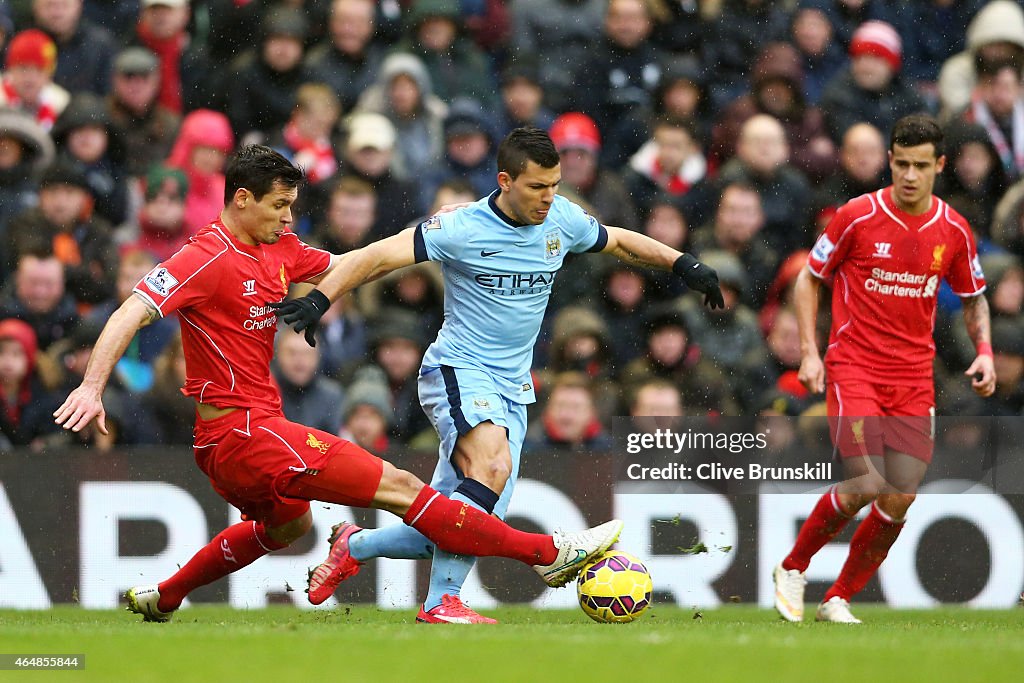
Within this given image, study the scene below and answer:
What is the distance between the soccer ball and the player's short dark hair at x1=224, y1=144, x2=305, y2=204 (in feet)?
6.89

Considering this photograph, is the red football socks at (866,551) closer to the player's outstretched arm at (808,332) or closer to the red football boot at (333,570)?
the player's outstretched arm at (808,332)

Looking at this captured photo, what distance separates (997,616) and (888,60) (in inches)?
163

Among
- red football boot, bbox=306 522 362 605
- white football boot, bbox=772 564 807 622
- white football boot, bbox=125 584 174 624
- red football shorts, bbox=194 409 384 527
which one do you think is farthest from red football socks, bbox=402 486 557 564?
white football boot, bbox=772 564 807 622

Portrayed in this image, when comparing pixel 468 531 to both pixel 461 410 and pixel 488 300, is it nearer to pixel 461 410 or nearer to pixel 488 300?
pixel 461 410

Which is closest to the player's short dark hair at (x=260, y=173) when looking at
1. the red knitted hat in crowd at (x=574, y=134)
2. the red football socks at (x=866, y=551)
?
the red football socks at (x=866, y=551)

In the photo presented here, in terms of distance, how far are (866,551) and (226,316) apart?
10.8 feet

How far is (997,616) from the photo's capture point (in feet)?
25.6

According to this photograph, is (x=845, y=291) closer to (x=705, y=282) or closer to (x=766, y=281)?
(x=705, y=282)

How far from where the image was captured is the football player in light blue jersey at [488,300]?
6.48 m

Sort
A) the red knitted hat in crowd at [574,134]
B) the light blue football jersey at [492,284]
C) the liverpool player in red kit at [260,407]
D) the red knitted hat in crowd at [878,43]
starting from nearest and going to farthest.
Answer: the liverpool player in red kit at [260,407]
the light blue football jersey at [492,284]
the red knitted hat in crowd at [574,134]
the red knitted hat in crowd at [878,43]

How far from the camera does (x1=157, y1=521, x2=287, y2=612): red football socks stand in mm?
6797

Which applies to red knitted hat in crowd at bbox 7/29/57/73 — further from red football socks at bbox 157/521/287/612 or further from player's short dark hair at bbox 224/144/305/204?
red football socks at bbox 157/521/287/612

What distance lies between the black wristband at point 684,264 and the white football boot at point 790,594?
67.4 inches

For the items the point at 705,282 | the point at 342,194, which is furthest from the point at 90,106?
the point at 705,282
